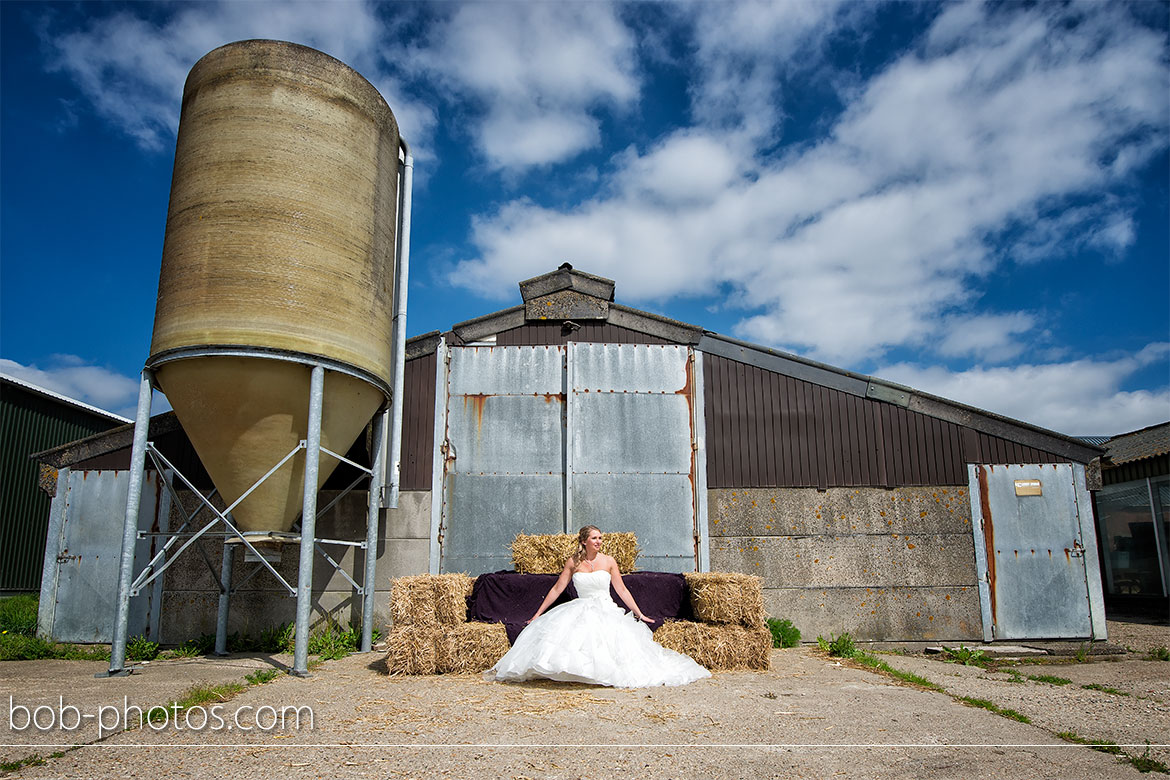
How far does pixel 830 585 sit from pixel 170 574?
28.6 feet

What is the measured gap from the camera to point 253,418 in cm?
759

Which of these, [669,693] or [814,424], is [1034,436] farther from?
[669,693]

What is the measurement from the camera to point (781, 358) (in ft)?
33.4

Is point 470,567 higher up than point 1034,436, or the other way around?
point 1034,436

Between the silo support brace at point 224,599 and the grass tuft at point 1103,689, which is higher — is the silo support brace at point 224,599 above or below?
above

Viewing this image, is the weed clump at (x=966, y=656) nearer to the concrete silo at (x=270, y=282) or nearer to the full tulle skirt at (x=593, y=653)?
the full tulle skirt at (x=593, y=653)

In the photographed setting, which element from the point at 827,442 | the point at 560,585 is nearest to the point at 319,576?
the point at 560,585

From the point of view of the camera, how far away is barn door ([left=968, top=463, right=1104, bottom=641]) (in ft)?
31.1

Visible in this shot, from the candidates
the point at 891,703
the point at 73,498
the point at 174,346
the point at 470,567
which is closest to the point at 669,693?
the point at 891,703

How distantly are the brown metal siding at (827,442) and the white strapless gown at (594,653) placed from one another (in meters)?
3.33

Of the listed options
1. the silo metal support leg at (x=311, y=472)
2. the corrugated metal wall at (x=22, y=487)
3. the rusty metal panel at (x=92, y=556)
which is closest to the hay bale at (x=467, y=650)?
the silo metal support leg at (x=311, y=472)

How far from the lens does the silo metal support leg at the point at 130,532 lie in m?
7.28

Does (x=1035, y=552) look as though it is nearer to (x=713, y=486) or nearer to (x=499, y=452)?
(x=713, y=486)

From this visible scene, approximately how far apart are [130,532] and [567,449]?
16.8ft
